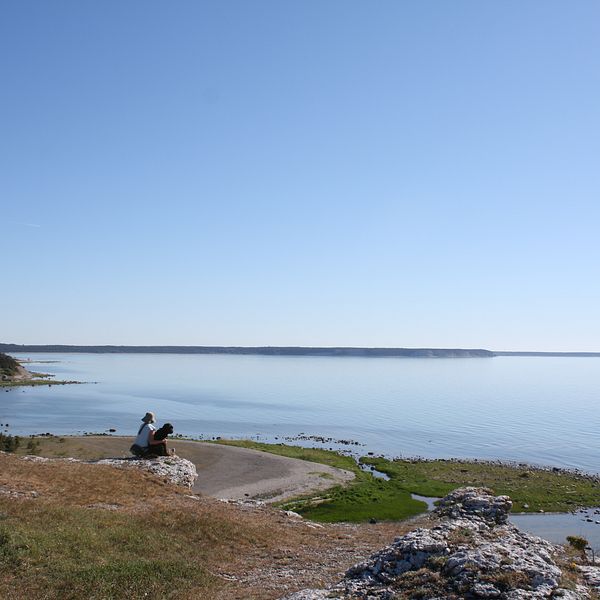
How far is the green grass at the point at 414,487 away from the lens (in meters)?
40.7

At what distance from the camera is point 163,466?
105 feet

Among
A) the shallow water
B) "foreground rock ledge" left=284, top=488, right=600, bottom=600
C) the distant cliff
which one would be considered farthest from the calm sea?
"foreground rock ledge" left=284, top=488, right=600, bottom=600

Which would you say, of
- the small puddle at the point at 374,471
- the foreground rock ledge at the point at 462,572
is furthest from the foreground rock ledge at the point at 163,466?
the small puddle at the point at 374,471

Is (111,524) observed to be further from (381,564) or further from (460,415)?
(460,415)

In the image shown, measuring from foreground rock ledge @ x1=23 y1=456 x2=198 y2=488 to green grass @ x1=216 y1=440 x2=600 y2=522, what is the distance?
9.96 m

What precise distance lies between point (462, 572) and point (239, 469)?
37707mm

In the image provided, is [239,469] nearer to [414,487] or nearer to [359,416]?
[414,487]

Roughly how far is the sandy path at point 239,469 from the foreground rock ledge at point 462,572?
26.2 meters

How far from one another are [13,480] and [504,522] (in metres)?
20.6

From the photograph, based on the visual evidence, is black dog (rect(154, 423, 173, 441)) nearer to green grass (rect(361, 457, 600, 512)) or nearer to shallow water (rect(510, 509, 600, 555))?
green grass (rect(361, 457, 600, 512))

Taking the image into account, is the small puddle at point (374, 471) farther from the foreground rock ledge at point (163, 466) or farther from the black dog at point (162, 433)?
the foreground rock ledge at point (163, 466)

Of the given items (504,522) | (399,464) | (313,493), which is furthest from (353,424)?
(504,522)

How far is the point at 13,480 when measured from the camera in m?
24.5

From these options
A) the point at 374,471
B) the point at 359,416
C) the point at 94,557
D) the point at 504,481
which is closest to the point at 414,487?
the point at 374,471
